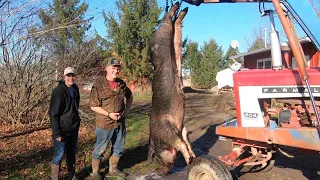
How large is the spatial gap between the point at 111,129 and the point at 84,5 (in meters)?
2.53

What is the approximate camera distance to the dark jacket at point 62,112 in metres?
4.49

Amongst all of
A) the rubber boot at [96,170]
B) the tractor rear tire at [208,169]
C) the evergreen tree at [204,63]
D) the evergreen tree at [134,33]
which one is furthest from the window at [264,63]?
the evergreen tree at [204,63]

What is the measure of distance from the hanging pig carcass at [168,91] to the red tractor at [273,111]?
0.56 meters

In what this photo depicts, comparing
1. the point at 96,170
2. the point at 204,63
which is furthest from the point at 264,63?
the point at 204,63

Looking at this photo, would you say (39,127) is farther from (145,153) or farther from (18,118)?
(145,153)

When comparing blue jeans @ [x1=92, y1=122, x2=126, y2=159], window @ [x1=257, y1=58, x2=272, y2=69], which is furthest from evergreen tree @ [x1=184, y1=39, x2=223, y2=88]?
blue jeans @ [x1=92, y1=122, x2=126, y2=159]

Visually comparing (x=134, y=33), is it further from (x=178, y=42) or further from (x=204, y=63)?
(x=178, y=42)

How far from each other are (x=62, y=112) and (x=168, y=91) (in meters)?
1.67

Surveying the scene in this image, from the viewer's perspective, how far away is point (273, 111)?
418cm

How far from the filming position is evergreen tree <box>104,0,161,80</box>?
26812mm

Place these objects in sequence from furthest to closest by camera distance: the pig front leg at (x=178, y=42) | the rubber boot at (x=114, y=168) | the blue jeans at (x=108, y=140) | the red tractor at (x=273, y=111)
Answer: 1. the rubber boot at (x=114, y=168)
2. the blue jeans at (x=108, y=140)
3. the pig front leg at (x=178, y=42)
4. the red tractor at (x=273, y=111)

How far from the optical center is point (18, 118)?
30.6 feet

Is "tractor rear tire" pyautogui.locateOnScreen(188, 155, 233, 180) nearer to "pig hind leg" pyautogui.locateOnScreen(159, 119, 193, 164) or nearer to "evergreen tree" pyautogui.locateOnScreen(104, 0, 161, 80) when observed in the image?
"pig hind leg" pyautogui.locateOnScreen(159, 119, 193, 164)

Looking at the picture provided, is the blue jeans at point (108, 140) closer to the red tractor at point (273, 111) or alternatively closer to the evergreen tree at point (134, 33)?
the red tractor at point (273, 111)
